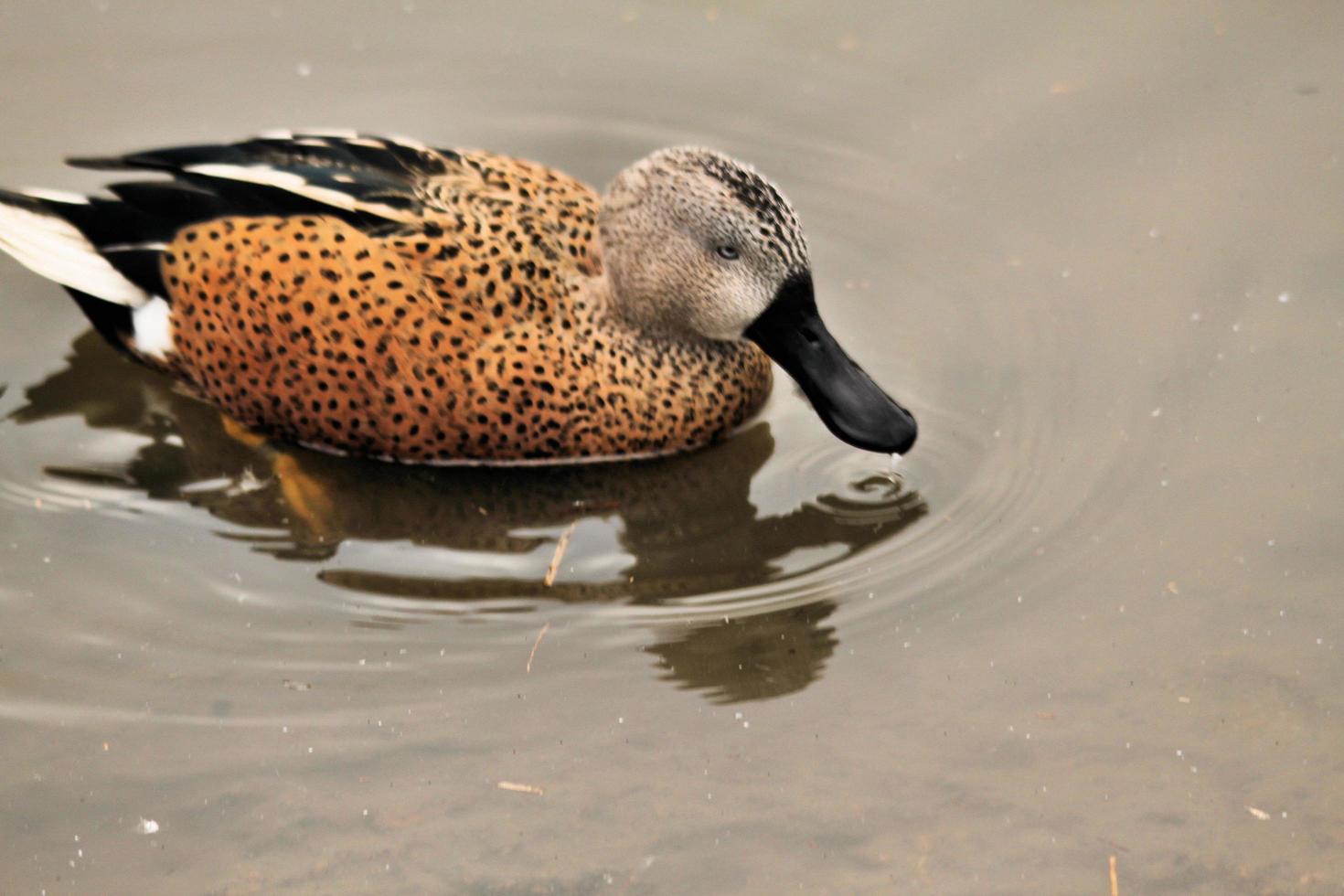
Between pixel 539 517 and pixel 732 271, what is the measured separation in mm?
946

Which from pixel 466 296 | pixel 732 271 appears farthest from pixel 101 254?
pixel 732 271

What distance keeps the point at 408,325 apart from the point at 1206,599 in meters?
2.42

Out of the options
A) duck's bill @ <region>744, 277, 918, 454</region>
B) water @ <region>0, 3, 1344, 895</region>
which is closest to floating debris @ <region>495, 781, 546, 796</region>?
water @ <region>0, 3, 1344, 895</region>

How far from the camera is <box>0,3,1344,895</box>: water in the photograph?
4.08 m

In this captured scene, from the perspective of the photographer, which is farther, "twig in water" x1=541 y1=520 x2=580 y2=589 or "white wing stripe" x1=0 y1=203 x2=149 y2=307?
"white wing stripe" x1=0 y1=203 x2=149 y2=307

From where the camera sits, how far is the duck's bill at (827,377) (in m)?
5.00

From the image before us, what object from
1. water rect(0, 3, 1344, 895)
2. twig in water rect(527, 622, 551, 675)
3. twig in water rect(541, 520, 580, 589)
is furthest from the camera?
twig in water rect(541, 520, 580, 589)

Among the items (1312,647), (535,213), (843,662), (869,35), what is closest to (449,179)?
(535,213)

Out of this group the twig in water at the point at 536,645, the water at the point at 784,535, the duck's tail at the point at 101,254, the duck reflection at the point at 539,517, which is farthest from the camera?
the duck's tail at the point at 101,254

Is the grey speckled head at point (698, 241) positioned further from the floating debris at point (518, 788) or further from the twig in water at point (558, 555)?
the floating debris at point (518, 788)

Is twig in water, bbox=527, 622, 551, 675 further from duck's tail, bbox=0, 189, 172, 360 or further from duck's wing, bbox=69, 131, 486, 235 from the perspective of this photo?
duck's tail, bbox=0, 189, 172, 360

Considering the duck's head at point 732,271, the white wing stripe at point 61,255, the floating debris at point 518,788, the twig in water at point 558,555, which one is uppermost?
the duck's head at point 732,271

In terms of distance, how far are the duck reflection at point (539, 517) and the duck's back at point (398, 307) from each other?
0.10 meters

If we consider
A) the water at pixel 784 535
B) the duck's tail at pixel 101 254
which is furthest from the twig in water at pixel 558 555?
the duck's tail at pixel 101 254
